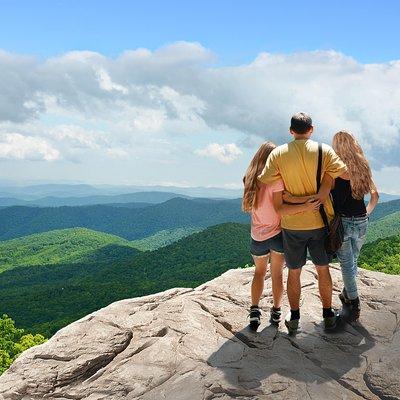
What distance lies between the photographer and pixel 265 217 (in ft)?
25.2

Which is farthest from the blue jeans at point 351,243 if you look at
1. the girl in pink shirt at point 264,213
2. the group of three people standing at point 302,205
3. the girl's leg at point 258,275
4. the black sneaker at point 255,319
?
the black sneaker at point 255,319

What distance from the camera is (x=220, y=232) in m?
118

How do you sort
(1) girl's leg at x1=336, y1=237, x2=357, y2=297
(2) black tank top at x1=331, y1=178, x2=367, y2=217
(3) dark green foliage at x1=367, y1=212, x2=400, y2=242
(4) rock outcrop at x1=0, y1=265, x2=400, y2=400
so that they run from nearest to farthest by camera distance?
1. (4) rock outcrop at x1=0, y1=265, x2=400, y2=400
2. (2) black tank top at x1=331, y1=178, x2=367, y2=217
3. (1) girl's leg at x1=336, y1=237, x2=357, y2=297
4. (3) dark green foliage at x1=367, y1=212, x2=400, y2=242

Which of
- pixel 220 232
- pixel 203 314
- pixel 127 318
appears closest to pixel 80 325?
pixel 127 318

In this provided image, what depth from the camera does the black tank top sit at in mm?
7691

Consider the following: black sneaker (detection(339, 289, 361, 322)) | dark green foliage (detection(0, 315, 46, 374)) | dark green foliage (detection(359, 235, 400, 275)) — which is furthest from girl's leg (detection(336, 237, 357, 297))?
dark green foliage (detection(359, 235, 400, 275))

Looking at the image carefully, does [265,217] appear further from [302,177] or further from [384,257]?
[384,257]

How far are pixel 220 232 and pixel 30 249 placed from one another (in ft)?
323

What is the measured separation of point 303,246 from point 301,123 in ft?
6.79

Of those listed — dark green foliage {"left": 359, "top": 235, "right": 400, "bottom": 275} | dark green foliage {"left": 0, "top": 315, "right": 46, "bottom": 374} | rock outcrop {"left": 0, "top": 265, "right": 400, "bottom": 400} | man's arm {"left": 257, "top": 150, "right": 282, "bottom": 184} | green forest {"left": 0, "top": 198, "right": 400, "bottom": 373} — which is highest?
man's arm {"left": 257, "top": 150, "right": 282, "bottom": 184}

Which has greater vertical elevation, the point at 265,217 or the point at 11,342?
the point at 265,217

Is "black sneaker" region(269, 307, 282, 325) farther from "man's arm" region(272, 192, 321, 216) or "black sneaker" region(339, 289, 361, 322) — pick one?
"man's arm" region(272, 192, 321, 216)

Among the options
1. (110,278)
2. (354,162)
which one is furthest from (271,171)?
(110,278)

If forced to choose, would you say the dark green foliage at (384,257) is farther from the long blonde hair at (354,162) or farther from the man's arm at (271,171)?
the man's arm at (271,171)
